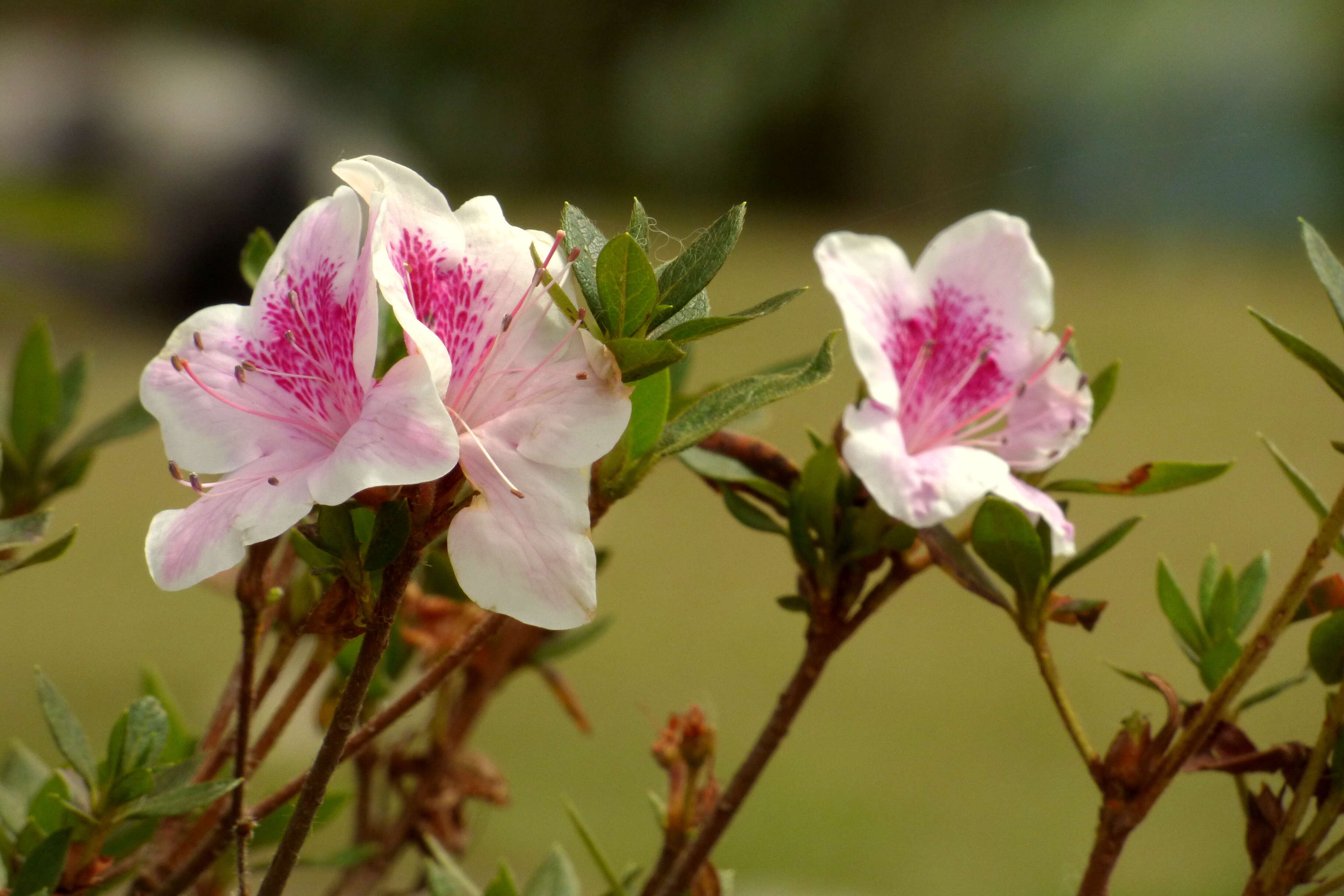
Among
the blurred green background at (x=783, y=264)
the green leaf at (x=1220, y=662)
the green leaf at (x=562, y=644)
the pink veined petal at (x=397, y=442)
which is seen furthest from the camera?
the blurred green background at (x=783, y=264)

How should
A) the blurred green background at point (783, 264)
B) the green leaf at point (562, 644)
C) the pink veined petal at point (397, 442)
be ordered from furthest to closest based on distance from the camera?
the blurred green background at point (783, 264), the green leaf at point (562, 644), the pink veined petal at point (397, 442)

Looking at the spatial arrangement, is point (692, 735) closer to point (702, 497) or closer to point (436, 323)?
point (436, 323)

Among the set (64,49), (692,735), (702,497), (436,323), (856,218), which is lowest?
(702,497)

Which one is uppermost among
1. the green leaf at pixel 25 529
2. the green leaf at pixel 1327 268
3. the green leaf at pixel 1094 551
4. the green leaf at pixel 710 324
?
the green leaf at pixel 1327 268

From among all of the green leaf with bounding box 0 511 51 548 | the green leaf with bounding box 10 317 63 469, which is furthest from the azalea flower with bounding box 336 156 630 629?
the green leaf with bounding box 10 317 63 469

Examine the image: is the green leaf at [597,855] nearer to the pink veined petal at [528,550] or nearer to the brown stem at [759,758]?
the brown stem at [759,758]

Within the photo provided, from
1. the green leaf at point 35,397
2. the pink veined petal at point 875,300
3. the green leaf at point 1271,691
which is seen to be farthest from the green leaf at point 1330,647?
the green leaf at point 35,397

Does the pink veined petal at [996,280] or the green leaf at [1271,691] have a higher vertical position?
the pink veined petal at [996,280]

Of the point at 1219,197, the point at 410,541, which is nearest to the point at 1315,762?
the point at 410,541

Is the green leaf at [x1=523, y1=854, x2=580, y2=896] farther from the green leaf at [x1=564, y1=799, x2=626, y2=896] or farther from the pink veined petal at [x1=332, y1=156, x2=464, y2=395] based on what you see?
the pink veined petal at [x1=332, y1=156, x2=464, y2=395]
